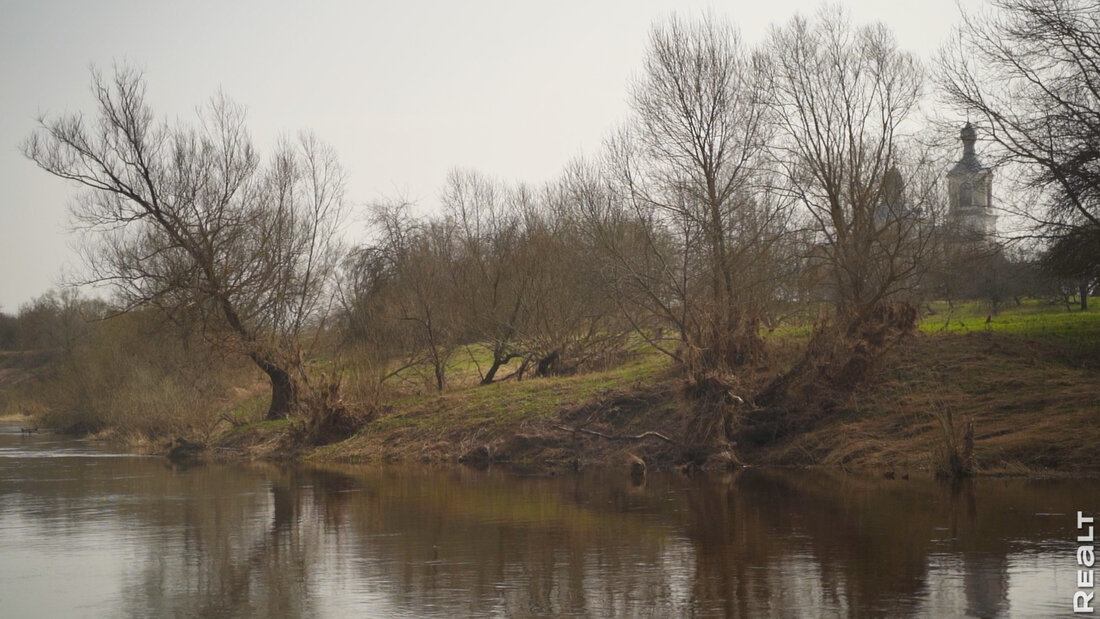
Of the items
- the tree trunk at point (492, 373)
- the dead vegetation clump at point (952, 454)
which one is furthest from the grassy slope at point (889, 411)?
the tree trunk at point (492, 373)

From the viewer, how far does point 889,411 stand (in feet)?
76.0

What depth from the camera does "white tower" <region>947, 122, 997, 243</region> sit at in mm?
27438

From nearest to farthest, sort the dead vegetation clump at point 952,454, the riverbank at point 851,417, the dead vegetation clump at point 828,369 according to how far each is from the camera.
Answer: the dead vegetation clump at point 952,454
the riverbank at point 851,417
the dead vegetation clump at point 828,369

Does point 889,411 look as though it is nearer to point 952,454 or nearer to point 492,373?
point 952,454

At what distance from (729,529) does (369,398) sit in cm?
1916

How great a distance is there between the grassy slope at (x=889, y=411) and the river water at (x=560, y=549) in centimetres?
→ 176

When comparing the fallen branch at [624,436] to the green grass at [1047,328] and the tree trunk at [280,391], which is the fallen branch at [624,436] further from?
the tree trunk at [280,391]

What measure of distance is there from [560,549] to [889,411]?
12.4 meters

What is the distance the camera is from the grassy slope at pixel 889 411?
20.2 metres

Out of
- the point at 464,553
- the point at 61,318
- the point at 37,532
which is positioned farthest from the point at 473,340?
the point at 61,318

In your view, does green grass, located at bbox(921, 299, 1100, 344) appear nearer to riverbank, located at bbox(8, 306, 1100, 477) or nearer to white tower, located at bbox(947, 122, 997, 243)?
riverbank, located at bbox(8, 306, 1100, 477)

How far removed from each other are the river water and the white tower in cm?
1125

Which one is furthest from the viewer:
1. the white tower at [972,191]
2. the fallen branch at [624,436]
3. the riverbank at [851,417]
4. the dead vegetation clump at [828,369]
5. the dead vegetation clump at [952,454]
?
the white tower at [972,191]

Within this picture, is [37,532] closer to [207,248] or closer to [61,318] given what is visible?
[207,248]
